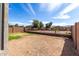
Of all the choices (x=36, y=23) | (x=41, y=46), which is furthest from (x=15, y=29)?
(x=41, y=46)

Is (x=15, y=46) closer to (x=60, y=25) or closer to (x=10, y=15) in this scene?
(x=10, y=15)

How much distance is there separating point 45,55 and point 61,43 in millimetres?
448

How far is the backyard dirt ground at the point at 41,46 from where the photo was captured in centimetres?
531

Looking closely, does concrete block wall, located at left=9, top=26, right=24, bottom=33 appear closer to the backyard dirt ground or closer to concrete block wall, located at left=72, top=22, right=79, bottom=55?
the backyard dirt ground

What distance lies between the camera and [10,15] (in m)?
5.29

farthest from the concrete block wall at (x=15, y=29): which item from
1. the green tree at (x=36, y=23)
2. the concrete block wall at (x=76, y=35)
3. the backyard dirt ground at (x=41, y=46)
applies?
the concrete block wall at (x=76, y=35)

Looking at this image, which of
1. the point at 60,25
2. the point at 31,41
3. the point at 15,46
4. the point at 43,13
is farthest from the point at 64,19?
the point at 15,46

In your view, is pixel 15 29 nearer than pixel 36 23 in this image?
No

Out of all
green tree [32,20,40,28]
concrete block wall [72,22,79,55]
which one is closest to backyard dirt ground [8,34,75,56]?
concrete block wall [72,22,79,55]

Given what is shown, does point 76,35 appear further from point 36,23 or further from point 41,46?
point 36,23

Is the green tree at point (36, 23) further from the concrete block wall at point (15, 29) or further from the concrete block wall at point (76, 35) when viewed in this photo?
the concrete block wall at point (76, 35)

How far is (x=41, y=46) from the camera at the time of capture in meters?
5.34

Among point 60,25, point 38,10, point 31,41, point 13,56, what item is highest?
point 38,10

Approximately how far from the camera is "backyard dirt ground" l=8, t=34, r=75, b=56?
209 inches
